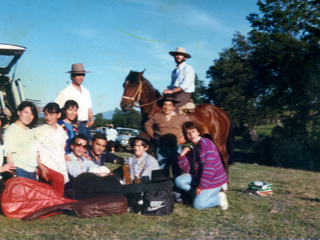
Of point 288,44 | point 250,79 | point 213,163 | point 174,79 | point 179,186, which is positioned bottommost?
point 179,186

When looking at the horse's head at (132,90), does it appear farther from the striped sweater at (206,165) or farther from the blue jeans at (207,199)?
the blue jeans at (207,199)

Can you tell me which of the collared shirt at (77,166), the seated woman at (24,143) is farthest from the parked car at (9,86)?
the collared shirt at (77,166)

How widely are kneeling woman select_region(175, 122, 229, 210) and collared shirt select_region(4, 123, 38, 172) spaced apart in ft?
6.81

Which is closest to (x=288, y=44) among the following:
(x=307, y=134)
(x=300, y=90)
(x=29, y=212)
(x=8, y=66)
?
(x=300, y=90)

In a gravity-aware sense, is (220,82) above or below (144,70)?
above

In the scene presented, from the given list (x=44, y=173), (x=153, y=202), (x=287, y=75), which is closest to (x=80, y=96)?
(x=44, y=173)

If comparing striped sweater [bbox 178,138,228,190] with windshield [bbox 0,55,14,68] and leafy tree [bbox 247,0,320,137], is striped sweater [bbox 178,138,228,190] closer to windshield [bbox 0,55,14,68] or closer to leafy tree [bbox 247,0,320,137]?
windshield [bbox 0,55,14,68]

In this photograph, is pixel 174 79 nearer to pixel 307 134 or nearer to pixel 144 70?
pixel 144 70

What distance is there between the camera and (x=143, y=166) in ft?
15.0

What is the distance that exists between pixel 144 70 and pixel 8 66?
2.25m

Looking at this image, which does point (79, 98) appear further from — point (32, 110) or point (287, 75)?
point (287, 75)

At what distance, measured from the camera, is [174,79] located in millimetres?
5824

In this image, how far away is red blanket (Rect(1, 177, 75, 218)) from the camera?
372cm

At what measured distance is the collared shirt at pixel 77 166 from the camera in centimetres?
446
